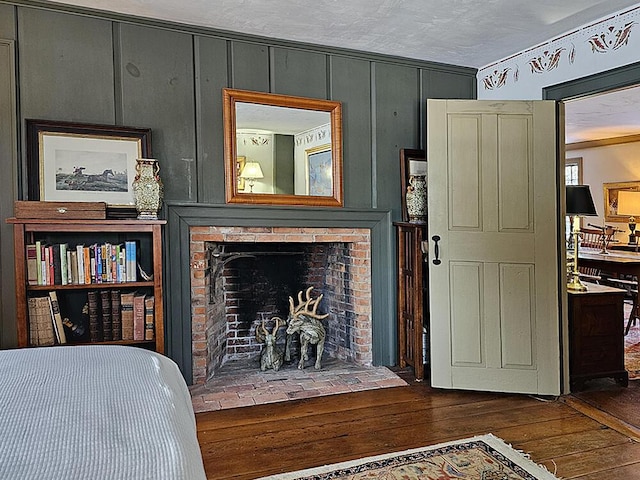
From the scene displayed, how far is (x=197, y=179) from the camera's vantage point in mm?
3232

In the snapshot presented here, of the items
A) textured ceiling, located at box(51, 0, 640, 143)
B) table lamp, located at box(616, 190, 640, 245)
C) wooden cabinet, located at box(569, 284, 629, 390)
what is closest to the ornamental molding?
textured ceiling, located at box(51, 0, 640, 143)

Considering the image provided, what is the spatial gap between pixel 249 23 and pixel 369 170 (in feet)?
4.44

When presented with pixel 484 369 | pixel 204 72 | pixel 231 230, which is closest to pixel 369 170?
pixel 231 230

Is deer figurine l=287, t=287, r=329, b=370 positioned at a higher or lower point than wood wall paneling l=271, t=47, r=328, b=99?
lower

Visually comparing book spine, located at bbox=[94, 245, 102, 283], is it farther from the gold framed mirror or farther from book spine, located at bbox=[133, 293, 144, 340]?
the gold framed mirror

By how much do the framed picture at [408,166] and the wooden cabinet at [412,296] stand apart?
0.72 feet

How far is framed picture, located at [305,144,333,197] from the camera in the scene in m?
3.55

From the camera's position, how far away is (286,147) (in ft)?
11.4

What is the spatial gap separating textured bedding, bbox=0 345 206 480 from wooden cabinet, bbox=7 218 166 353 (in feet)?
4.51

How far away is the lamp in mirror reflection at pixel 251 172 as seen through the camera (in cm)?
335

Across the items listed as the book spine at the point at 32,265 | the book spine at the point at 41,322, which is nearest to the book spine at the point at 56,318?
the book spine at the point at 41,322

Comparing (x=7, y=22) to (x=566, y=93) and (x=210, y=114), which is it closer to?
(x=210, y=114)

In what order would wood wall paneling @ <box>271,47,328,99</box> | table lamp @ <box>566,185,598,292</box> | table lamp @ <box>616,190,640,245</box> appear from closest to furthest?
wood wall paneling @ <box>271,47,328,99</box> → table lamp @ <box>566,185,598,292</box> → table lamp @ <box>616,190,640,245</box>

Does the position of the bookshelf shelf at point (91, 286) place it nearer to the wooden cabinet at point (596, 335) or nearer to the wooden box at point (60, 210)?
the wooden box at point (60, 210)
